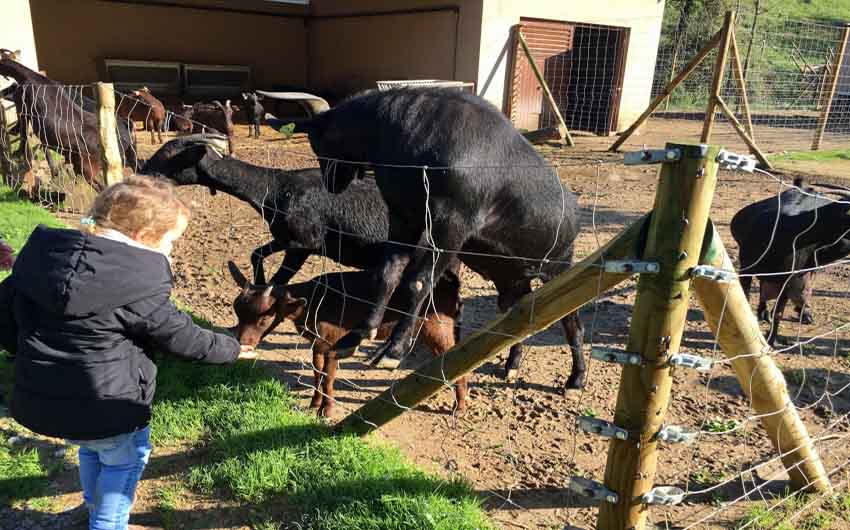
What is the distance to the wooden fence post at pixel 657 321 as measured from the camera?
1.81 metres

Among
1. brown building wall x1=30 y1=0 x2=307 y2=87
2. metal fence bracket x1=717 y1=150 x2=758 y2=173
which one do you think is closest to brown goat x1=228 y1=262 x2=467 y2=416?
metal fence bracket x1=717 y1=150 x2=758 y2=173

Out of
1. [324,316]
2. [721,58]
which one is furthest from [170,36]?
[324,316]

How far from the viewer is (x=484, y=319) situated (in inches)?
217

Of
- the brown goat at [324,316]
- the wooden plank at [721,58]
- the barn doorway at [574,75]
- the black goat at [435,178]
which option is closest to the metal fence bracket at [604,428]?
the black goat at [435,178]

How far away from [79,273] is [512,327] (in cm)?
160

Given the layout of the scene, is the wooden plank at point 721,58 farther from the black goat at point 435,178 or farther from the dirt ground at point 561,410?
the black goat at point 435,178

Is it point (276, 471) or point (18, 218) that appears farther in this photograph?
point (18, 218)

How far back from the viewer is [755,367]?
2.60m

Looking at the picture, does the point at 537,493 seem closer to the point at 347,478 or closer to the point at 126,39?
the point at 347,478

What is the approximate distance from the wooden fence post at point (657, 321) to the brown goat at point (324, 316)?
1875mm

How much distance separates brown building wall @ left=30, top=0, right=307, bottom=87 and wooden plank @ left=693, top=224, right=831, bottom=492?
20.0 meters

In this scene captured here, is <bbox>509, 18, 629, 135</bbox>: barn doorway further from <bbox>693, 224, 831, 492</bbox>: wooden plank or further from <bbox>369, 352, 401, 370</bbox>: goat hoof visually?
<bbox>693, 224, 831, 492</bbox>: wooden plank

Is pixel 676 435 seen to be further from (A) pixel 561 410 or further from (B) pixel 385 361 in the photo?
(A) pixel 561 410

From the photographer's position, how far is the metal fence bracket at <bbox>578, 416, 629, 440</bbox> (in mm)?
2046
